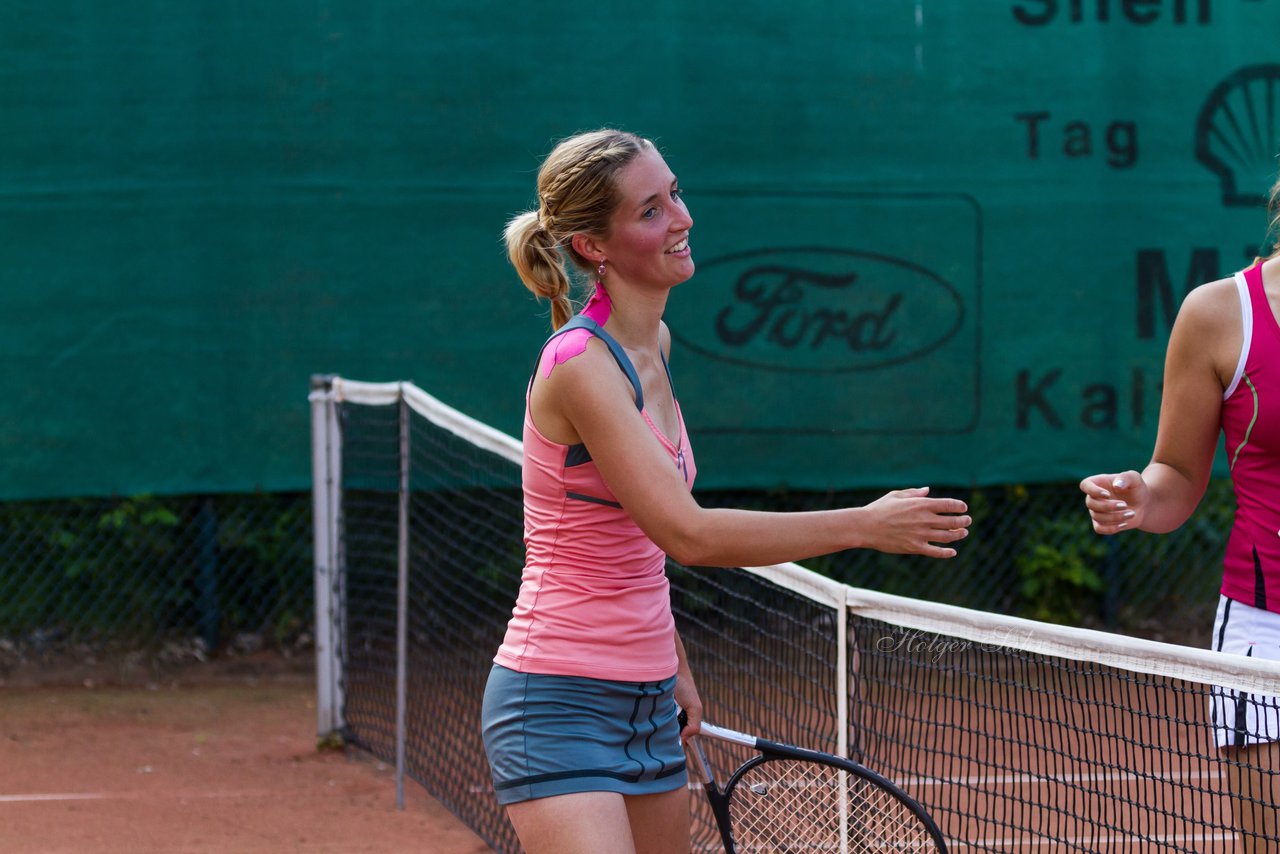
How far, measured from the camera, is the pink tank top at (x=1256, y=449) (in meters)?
2.25

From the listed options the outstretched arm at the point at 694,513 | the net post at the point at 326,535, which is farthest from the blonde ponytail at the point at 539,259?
the net post at the point at 326,535

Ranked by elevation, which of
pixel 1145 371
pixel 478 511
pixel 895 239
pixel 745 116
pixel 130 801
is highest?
pixel 745 116

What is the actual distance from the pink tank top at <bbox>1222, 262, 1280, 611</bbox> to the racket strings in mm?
692

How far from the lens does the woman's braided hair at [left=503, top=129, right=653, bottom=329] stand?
229 centimetres

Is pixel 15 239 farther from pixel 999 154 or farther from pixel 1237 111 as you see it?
pixel 1237 111

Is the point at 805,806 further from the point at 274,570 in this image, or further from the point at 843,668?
the point at 274,570

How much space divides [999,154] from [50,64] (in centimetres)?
424

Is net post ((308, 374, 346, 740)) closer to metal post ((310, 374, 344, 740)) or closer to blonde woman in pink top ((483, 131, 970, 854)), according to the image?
metal post ((310, 374, 344, 740))

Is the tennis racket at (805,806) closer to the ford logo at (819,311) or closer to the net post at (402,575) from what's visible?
the net post at (402,575)

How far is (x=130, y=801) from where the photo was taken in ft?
16.4

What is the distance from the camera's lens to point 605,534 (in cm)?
222

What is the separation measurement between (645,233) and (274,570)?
4761mm

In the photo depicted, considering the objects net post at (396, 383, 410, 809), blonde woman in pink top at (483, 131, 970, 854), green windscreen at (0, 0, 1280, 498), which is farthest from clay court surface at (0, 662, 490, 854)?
blonde woman in pink top at (483, 131, 970, 854)

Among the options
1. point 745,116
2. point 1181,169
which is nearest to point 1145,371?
point 1181,169
